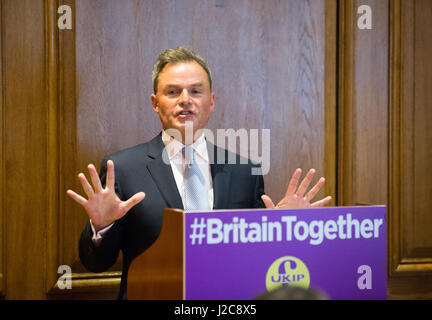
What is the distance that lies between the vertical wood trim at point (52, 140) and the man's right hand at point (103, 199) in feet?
2.57

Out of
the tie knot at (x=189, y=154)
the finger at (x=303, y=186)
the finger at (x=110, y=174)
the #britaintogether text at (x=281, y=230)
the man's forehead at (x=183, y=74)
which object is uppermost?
the man's forehead at (x=183, y=74)

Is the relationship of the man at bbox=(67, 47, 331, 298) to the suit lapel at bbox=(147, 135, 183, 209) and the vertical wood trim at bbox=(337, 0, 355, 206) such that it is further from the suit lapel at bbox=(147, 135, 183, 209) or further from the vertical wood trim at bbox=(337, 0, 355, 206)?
the vertical wood trim at bbox=(337, 0, 355, 206)

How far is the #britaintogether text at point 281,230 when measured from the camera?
899mm

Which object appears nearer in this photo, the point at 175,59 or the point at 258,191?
the point at 175,59

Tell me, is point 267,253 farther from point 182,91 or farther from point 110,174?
point 182,91

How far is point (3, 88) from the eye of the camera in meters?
1.92

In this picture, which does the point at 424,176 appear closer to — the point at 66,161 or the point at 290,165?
the point at 290,165

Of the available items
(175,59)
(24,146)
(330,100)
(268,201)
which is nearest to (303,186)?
(268,201)

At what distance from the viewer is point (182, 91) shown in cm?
154

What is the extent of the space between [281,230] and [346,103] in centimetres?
151

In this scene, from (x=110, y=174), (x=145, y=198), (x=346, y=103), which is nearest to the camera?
(x=110, y=174)

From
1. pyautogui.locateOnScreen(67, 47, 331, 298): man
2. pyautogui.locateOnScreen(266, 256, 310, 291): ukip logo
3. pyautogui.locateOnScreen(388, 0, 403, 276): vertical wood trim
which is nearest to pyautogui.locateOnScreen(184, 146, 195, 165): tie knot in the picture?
pyautogui.locateOnScreen(67, 47, 331, 298): man

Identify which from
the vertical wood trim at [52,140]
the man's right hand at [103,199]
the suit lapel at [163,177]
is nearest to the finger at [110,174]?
the man's right hand at [103,199]

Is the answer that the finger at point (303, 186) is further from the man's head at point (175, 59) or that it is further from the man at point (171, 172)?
the man's head at point (175, 59)
